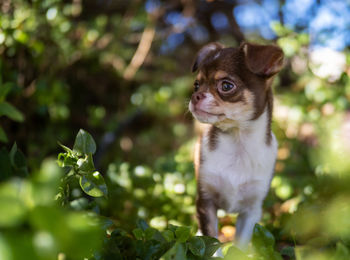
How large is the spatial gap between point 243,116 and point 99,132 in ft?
9.96

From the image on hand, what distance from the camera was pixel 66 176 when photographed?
1322 mm

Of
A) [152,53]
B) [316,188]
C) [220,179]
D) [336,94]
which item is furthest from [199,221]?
[152,53]

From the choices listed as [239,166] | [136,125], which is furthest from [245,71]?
[136,125]

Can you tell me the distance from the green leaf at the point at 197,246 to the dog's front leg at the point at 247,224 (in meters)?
0.78

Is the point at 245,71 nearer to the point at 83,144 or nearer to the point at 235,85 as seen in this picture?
the point at 235,85

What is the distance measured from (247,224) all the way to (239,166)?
1.26ft

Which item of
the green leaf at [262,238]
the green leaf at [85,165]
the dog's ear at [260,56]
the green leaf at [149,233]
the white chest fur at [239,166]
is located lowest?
the white chest fur at [239,166]

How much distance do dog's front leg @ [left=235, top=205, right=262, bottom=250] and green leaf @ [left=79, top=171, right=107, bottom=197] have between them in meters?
1.12

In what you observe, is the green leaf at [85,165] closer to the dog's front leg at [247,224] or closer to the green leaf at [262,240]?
the green leaf at [262,240]

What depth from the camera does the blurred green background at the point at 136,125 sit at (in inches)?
30.8

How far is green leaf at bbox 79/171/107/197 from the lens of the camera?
124 centimetres

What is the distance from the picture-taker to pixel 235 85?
→ 1.93m

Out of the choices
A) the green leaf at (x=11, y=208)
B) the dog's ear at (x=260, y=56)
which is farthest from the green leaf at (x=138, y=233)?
the dog's ear at (x=260, y=56)

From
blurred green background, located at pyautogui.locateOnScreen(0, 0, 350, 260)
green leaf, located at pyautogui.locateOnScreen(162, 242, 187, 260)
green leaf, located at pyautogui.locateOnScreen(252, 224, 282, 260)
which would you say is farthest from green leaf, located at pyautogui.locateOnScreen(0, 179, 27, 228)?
green leaf, located at pyautogui.locateOnScreen(252, 224, 282, 260)
